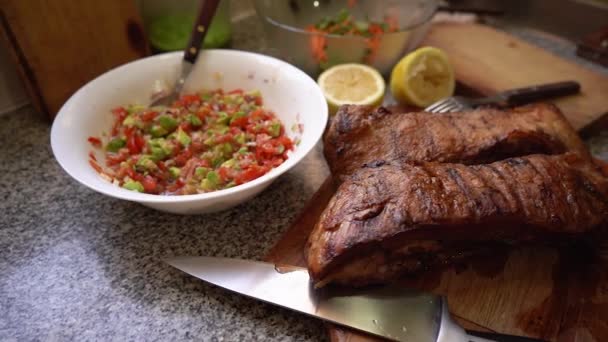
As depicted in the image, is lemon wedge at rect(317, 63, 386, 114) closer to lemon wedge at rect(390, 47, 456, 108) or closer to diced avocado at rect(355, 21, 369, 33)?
lemon wedge at rect(390, 47, 456, 108)

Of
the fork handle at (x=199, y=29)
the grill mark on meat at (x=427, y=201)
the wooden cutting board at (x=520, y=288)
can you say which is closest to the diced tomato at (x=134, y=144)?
the fork handle at (x=199, y=29)

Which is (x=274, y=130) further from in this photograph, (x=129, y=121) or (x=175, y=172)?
(x=129, y=121)

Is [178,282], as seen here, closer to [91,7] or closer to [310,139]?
[310,139]

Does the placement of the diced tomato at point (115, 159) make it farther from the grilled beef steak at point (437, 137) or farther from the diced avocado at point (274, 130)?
the grilled beef steak at point (437, 137)

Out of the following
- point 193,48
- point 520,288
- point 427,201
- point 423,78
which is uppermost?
point 193,48

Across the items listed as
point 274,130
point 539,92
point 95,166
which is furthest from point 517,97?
point 95,166

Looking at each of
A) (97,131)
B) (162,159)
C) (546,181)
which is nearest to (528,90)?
(546,181)
